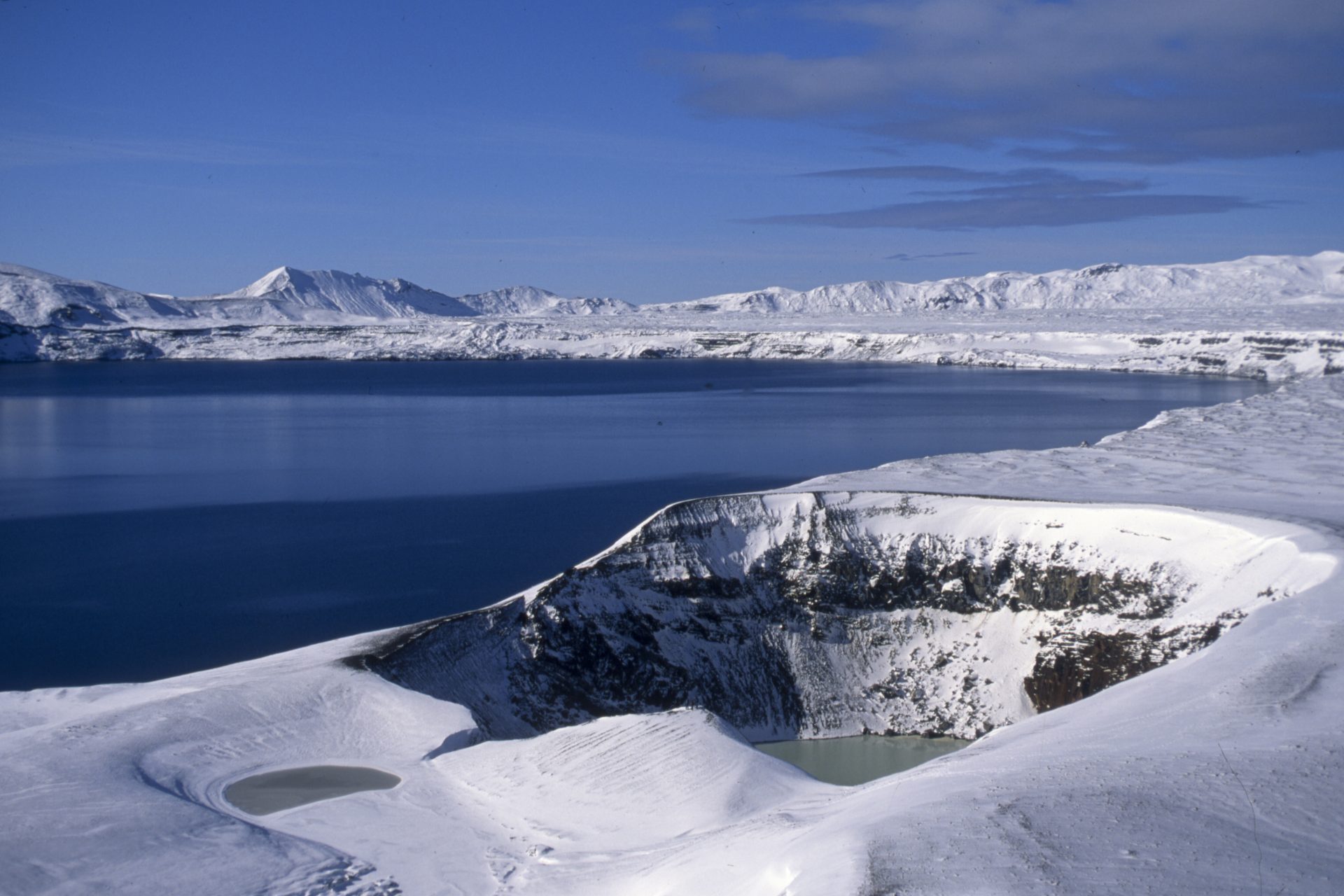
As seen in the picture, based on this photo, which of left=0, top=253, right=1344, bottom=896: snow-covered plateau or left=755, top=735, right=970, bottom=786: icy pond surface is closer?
left=0, top=253, right=1344, bottom=896: snow-covered plateau

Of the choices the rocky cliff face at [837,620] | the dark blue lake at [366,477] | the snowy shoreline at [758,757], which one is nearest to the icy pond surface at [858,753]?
the rocky cliff face at [837,620]

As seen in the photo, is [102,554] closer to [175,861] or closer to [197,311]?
[175,861]

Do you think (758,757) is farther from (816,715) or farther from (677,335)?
(677,335)

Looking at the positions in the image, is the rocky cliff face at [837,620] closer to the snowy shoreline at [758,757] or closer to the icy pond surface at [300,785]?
the snowy shoreline at [758,757]

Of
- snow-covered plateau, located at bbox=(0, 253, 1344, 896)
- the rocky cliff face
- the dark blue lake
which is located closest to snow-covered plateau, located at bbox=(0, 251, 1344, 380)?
the dark blue lake

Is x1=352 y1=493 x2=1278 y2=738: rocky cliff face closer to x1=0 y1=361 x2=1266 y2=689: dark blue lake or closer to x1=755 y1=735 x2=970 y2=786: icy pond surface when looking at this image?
x1=755 y1=735 x2=970 y2=786: icy pond surface

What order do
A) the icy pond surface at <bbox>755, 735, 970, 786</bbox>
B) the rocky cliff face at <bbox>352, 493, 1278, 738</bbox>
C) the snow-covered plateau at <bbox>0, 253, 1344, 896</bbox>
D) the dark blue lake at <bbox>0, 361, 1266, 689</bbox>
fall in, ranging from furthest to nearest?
the dark blue lake at <bbox>0, 361, 1266, 689</bbox> < the rocky cliff face at <bbox>352, 493, 1278, 738</bbox> < the icy pond surface at <bbox>755, 735, 970, 786</bbox> < the snow-covered plateau at <bbox>0, 253, 1344, 896</bbox>
